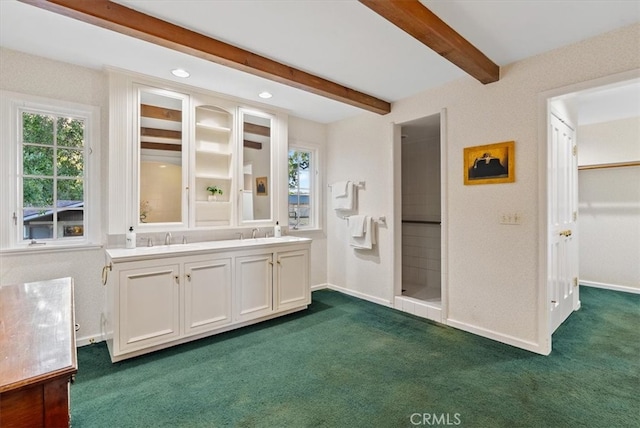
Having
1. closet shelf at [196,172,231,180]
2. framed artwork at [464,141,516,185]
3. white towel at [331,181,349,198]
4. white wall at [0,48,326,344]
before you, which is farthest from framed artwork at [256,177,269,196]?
framed artwork at [464,141,516,185]

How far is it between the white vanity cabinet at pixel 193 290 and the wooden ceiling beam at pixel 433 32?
2.27 metres

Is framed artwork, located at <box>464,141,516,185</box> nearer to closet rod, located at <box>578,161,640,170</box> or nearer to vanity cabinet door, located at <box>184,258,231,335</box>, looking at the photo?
vanity cabinet door, located at <box>184,258,231,335</box>

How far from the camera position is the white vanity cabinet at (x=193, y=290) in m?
2.39

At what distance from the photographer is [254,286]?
3.12 meters

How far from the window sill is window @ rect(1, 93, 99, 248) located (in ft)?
0.18

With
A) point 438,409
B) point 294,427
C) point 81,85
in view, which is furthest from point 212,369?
point 81,85

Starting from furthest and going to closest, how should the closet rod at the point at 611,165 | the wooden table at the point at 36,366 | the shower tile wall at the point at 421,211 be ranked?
the shower tile wall at the point at 421,211
the closet rod at the point at 611,165
the wooden table at the point at 36,366

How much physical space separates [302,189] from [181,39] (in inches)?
101

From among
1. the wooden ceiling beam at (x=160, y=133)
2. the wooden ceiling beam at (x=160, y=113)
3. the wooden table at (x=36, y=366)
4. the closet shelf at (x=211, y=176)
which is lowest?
the wooden table at (x=36, y=366)

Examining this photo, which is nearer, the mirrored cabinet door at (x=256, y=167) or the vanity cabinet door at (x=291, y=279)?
the vanity cabinet door at (x=291, y=279)

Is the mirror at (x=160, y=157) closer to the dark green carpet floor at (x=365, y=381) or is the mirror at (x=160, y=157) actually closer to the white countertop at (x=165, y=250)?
the white countertop at (x=165, y=250)

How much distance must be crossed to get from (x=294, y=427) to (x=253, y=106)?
322 centimetres

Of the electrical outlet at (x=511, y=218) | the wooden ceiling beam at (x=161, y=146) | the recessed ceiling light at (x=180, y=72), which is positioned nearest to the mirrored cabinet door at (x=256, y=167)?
the wooden ceiling beam at (x=161, y=146)

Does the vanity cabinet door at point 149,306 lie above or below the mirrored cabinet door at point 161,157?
below
